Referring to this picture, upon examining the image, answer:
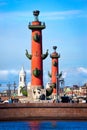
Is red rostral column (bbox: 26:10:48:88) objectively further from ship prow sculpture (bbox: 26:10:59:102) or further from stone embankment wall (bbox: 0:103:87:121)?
stone embankment wall (bbox: 0:103:87:121)

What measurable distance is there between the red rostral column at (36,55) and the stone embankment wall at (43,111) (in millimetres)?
8598

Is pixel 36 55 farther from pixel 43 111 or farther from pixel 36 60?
pixel 43 111

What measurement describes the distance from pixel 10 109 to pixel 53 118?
570 cm

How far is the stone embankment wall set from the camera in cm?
8181

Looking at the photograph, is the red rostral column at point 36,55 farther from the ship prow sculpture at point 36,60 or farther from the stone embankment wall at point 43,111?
the stone embankment wall at point 43,111

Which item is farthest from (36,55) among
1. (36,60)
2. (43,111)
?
(43,111)

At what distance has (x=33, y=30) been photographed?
91.1 m

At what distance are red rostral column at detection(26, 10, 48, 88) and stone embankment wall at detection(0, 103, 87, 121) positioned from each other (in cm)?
860

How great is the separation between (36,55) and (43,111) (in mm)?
10975

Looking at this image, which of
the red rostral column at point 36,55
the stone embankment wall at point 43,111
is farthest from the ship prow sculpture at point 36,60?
the stone embankment wall at point 43,111

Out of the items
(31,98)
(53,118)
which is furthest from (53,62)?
(53,118)

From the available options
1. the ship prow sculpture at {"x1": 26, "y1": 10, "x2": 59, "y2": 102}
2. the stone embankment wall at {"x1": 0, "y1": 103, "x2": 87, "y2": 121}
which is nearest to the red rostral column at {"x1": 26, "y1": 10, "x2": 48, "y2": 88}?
the ship prow sculpture at {"x1": 26, "y1": 10, "x2": 59, "y2": 102}

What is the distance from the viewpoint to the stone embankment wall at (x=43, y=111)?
81.8 metres

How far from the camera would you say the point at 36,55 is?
90.9m
